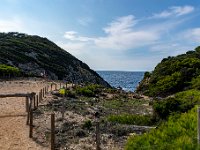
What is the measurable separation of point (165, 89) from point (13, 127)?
2554 cm

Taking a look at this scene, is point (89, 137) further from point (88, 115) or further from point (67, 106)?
point (67, 106)

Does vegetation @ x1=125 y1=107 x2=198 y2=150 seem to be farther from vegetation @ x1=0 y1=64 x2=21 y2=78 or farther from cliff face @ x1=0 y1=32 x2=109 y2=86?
cliff face @ x1=0 y1=32 x2=109 y2=86

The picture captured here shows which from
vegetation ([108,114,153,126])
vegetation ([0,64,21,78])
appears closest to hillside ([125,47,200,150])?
vegetation ([108,114,153,126])

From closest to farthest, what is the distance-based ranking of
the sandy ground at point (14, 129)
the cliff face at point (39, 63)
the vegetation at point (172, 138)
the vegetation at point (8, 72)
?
the vegetation at point (172, 138)
the sandy ground at point (14, 129)
the vegetation at point (8, 72)
the cliff face at point (39, 63)

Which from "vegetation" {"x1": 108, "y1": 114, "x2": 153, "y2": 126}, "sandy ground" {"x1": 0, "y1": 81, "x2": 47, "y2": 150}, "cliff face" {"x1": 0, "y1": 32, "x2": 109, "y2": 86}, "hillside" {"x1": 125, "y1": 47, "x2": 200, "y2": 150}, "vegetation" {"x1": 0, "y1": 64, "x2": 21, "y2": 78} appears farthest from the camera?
"cliff face" {"x1": 0, "y1": 32, "x2": 109, "y2": 86}

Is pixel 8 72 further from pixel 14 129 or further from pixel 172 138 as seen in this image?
pixel 172 138

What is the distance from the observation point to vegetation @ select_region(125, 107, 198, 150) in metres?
10.4

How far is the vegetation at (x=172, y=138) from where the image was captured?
34.1 ft

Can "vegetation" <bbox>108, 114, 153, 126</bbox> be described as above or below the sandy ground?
above

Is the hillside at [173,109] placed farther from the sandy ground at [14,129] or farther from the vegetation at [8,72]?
the vegetation at [8,72]

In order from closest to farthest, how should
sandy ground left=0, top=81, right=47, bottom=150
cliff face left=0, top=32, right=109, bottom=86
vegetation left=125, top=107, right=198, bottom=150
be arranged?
vegetation left=125, top=107, right=198, bottom=150 < sandy ground left=0, top=81, right=47, bottom=150 < cliff face left=0, top=32, right=109, bottom=86

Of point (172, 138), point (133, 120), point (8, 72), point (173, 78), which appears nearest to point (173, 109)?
point (133, 120)

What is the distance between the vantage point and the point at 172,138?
11.2 m

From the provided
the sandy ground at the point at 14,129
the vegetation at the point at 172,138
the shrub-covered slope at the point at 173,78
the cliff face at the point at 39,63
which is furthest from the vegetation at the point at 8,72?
the vegetation at the point at 172,138
